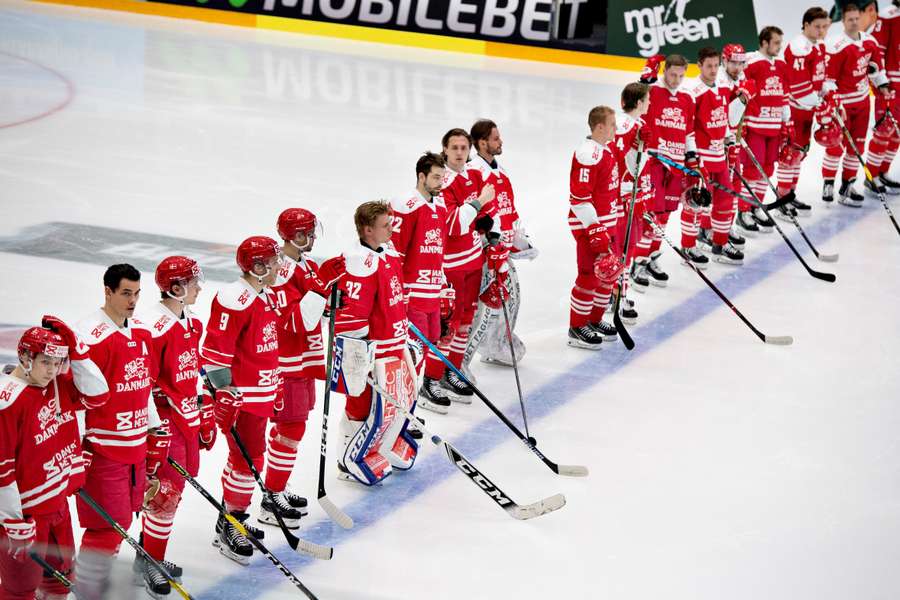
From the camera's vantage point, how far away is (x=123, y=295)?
13.9 ft

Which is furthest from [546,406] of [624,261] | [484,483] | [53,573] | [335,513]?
[53,573]

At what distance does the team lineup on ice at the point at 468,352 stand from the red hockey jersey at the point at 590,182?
0.02 m

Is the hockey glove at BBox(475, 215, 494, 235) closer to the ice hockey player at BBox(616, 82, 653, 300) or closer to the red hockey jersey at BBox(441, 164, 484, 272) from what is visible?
the red hockey jersey at BBox(441, 164, 484, 272)

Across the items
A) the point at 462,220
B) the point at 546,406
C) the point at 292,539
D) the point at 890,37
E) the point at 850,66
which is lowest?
the point at 546,406

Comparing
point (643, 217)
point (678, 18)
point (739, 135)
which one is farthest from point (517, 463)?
point (678, 18)

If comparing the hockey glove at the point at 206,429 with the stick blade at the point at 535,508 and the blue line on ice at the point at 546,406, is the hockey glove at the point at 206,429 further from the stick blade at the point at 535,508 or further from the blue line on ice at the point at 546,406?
the stick blade at the point at 535,508

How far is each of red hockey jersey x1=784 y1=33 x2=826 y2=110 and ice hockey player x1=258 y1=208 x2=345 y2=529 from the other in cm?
596

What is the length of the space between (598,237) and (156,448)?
334 centimetres

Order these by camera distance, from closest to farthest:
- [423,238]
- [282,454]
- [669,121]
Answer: [282,454], [423,238], [669,121]

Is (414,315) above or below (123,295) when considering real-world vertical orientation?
below

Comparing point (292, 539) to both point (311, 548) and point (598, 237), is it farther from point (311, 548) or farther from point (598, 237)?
point (598, 237)

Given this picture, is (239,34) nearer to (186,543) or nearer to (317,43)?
(317,43)

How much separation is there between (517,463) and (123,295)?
2.40 m

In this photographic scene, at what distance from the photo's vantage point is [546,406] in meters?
6.72
